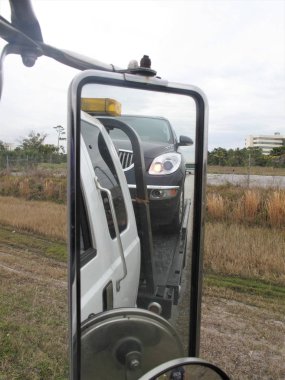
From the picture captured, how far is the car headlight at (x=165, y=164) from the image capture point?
145cm

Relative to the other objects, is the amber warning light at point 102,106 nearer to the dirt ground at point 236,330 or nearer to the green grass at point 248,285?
the dirt ground at point 236,330

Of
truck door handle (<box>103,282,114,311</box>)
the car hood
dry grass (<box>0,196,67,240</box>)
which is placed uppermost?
the car hood

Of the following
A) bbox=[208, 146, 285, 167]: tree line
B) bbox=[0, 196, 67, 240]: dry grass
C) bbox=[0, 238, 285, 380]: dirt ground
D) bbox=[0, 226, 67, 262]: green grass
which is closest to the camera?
bbox=[0, 238, 285, 380]: dirt ground

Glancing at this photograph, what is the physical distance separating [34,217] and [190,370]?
670 cm

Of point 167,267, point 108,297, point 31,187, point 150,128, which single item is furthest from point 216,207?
point 108,297

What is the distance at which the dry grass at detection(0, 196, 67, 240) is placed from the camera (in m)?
6.03

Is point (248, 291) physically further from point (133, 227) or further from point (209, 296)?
point (133, 227)

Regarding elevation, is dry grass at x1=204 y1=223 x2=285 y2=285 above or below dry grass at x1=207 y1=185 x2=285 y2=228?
below

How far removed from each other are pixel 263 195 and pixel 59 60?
744 cm

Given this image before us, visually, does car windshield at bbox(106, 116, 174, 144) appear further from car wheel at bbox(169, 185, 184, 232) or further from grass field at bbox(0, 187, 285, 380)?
grass field at bbox(0, 187, 285, 380)

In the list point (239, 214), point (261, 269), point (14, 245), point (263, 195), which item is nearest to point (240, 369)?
point (261, 269)

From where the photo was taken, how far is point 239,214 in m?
7.52

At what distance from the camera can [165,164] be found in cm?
154

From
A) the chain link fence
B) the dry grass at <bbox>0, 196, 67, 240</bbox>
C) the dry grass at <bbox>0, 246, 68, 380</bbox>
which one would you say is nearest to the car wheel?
the chain link fence
